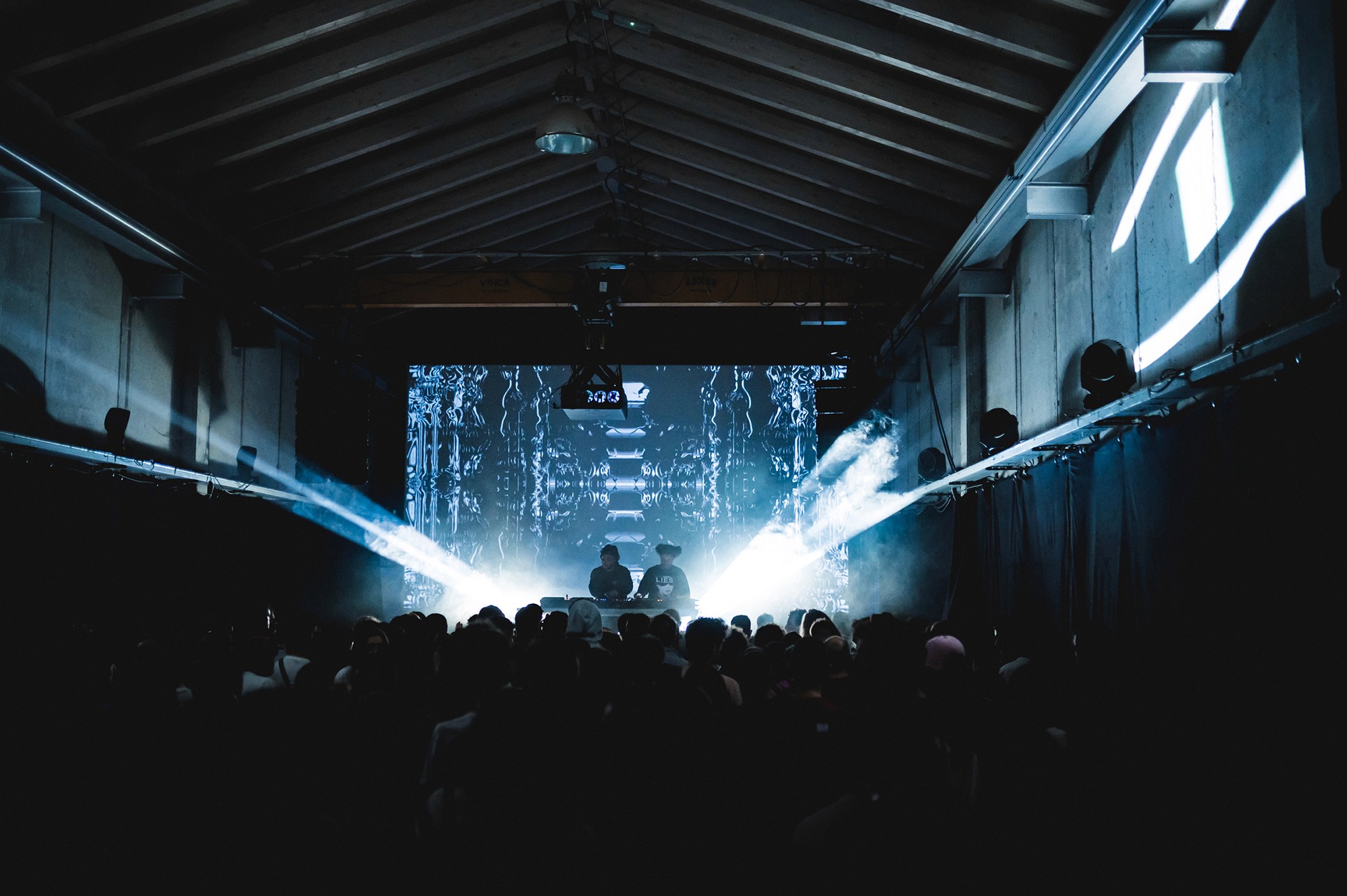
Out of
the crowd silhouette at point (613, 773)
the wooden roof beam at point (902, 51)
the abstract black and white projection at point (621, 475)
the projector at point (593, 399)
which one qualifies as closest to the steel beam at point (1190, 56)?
the wooden roof beam at point (902, 51)

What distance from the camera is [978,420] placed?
31.7ft

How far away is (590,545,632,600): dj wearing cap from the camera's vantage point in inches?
442

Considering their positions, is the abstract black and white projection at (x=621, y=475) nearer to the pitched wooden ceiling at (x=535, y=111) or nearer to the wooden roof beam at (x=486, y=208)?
the pitched wooden ceiling at (x=535, y=111)

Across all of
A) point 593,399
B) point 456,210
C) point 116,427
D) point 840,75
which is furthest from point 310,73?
point 593,399

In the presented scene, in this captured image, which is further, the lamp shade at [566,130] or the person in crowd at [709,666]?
the lamp shade at [566,130]

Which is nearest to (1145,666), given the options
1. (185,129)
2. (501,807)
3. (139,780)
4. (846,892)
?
(846,892)

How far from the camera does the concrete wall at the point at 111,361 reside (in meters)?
6.75

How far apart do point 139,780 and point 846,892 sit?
251 centimetres

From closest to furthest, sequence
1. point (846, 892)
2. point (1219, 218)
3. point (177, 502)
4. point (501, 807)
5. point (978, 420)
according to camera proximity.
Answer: point (846, 892) < point (501, 807) < point (1219, 218) < point (177, 502) < point (978, 420)

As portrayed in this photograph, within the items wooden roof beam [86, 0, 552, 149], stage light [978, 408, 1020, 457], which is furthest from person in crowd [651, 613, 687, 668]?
wooden roof beam [86, 0, 552, 149]

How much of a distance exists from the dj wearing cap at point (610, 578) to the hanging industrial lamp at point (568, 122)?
5.61 m

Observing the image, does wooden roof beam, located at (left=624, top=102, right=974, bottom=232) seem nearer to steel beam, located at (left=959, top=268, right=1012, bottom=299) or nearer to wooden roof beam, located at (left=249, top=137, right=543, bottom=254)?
steel beam, located at (left=959, top=268, right=1012, bottom=299)

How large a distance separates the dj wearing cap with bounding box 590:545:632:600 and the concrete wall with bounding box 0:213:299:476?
12.1ft

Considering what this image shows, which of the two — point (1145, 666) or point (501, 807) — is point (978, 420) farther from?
point (501, 807)
